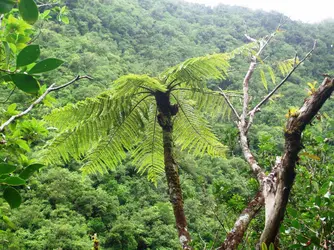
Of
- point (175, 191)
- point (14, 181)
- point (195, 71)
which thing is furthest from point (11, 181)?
point (195, 71)

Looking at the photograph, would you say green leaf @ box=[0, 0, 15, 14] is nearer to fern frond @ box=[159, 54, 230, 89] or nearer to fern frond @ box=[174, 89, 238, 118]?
fern frond @ box=[159, 54, 230, 89]

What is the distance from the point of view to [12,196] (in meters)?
0.49

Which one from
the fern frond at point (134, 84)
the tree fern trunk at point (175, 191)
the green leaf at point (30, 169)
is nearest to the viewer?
the green leaf at point (30, 169)

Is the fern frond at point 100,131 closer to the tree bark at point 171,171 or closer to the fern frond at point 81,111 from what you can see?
the fern frond at point 81,111

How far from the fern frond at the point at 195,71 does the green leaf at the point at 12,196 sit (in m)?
1.20

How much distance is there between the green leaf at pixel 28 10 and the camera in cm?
44

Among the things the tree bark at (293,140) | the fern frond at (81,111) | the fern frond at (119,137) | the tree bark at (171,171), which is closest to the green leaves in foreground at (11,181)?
the tree bark at (293,140)

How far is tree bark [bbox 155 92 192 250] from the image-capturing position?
4.33 ft

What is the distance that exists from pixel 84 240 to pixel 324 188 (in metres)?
11.1

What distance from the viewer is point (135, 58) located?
28.0 meters

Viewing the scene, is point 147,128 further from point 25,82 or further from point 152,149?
point 25,82

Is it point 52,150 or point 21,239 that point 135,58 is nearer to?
point 21,239

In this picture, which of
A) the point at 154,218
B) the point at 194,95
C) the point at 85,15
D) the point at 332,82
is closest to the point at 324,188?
the point at 332,82

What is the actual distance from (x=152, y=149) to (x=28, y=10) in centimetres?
163
